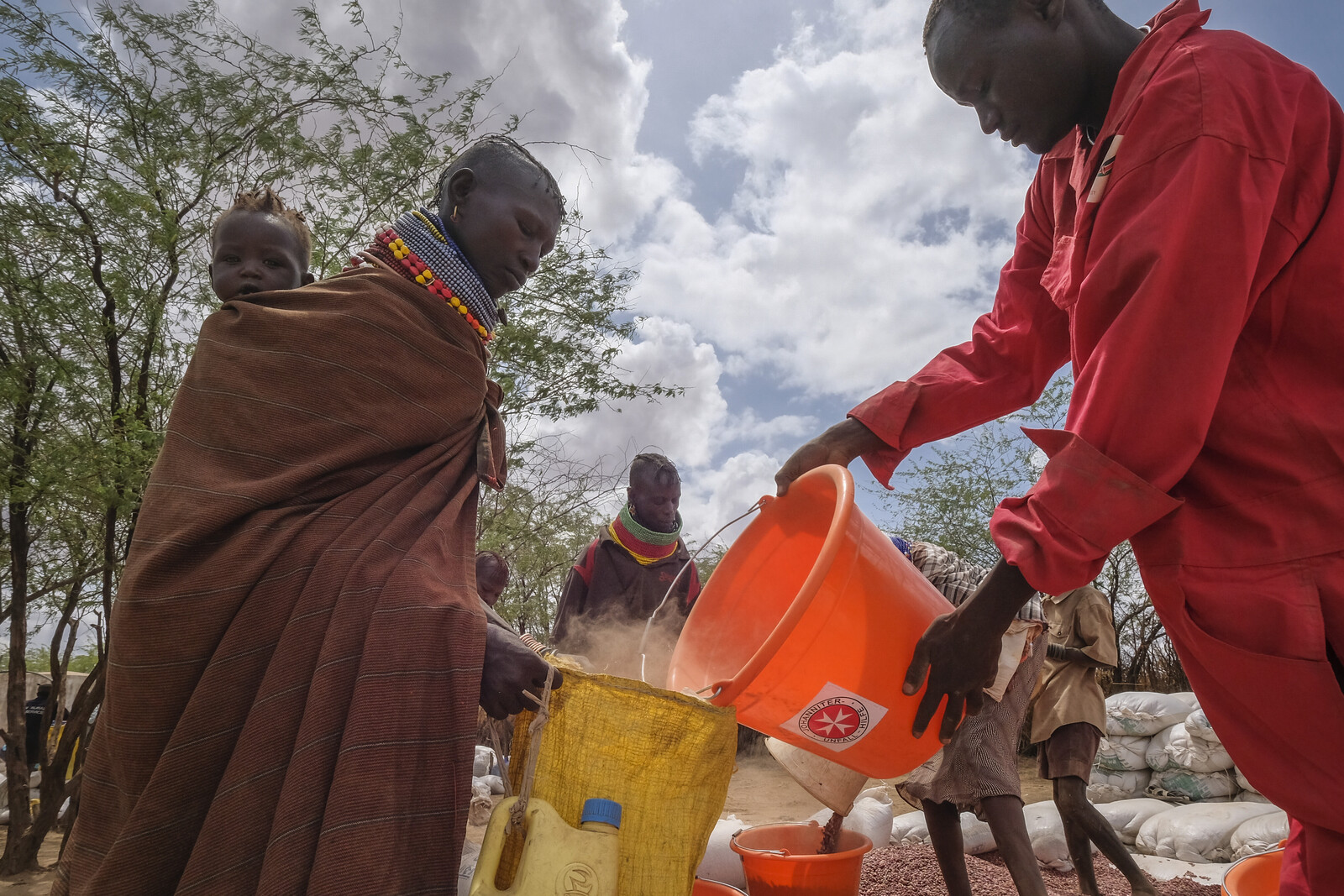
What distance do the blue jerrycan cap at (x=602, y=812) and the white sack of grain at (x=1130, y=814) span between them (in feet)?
17.5

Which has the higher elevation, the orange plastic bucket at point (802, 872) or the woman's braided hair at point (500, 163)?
the woman's braided hair at point (500, 163)

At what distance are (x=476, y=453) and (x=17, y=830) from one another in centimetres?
520

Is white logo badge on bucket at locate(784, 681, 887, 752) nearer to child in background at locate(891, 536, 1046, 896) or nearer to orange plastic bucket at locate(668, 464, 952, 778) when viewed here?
orange plastic bucket at locate(668, 464, 952, 778)

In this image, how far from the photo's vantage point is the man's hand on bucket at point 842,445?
1.91 metres

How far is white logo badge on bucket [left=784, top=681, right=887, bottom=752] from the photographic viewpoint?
1.65 meters

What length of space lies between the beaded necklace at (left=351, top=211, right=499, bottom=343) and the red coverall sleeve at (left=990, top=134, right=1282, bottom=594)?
3.54ft

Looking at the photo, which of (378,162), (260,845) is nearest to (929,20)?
(260,845)

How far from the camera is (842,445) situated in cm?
192

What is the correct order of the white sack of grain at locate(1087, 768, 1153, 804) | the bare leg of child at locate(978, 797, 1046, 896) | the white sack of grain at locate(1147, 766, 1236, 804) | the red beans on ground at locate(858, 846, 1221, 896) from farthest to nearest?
1. the white sack of grain at locate(1087, 768, 1153, 804)
2. the white sack of grain at locate(1147, 766, 1236, 804)
3. the red beans on ground at locate(858, 846, 1221, 896)
4. the bare leg of child at locate(978, 797, 1046, 896)

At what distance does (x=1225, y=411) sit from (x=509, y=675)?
1.13 metres

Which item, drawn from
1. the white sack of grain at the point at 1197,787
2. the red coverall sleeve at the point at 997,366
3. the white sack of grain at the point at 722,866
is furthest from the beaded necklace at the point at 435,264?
the white sack of grain at the point at 1197,787

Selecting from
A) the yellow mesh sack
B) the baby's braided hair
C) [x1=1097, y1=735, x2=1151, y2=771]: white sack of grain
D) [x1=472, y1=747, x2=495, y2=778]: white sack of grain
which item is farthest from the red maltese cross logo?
[x1=1097, y1=735, x2=1151, y2=771]: white sack of grain

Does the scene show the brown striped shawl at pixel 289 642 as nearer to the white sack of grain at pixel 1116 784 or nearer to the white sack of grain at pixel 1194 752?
the white sack of grain at pixel 1194 752

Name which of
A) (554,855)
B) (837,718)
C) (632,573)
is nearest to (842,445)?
(837,718)
